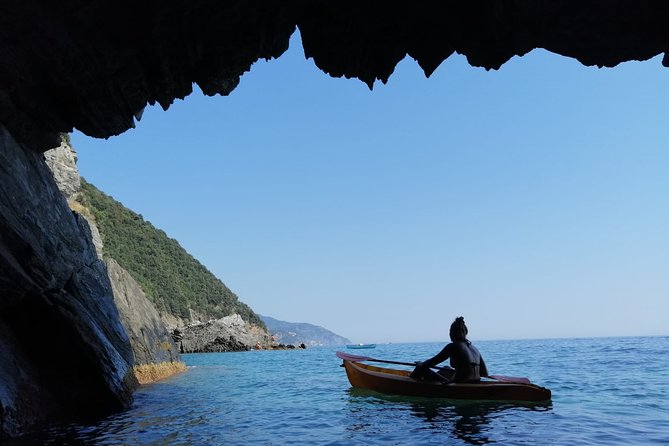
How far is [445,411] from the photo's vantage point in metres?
10.5

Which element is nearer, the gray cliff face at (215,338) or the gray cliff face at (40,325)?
the gray cliff face at (40,325)

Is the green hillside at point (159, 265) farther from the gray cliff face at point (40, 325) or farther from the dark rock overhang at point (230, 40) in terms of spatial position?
the dark rock overhang at point (230, 40)

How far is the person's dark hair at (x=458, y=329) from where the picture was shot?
11477 millimetres

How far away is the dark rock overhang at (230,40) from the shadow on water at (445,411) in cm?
812

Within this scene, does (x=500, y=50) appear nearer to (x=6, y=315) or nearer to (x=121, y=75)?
(x=121, y=75)

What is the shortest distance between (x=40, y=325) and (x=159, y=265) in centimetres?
10093

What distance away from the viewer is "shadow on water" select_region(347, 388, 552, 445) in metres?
8.39

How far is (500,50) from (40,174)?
12.2 meters

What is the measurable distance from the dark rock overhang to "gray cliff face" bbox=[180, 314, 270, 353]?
193 feet

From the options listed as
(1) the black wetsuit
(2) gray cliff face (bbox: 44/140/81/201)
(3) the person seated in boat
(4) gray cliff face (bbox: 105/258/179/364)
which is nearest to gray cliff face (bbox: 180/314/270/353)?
(2) gray cliff face (bbox: 44/140/81/201)

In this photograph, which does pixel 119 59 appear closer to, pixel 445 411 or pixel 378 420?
pixel 378 420

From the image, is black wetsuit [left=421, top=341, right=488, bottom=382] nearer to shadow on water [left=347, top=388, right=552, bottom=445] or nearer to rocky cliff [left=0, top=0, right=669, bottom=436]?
shadow on water [left=347, top=388, right=552, bottom=445]

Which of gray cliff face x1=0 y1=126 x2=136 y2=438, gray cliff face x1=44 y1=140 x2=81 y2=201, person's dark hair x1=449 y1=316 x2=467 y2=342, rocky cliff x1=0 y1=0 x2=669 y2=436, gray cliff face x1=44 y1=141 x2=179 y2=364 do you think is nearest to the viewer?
gray cliff face x1=0 y1=126 x2=136 y2=438

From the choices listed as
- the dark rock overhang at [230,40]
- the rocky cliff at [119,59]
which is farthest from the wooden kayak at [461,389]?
the dark rock overhang at [230,40]
